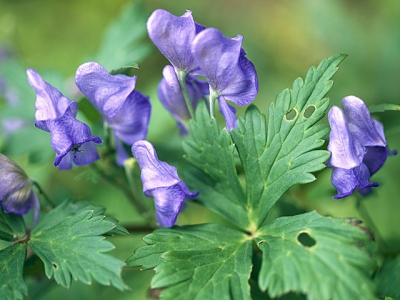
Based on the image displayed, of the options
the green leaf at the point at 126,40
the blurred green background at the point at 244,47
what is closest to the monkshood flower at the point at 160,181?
the blurred green background at the point at 244,47

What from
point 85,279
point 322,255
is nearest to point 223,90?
point 322,255

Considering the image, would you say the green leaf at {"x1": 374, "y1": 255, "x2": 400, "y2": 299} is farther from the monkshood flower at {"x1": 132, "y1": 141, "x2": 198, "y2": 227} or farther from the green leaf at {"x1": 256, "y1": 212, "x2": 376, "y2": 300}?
the monkshood flower at {"x1": 132, "y1": 141, "x2": 198, "y2": 227}

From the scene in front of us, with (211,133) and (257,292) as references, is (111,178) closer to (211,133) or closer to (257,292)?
(211,133)

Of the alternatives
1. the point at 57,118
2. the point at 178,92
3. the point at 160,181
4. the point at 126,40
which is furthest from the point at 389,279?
the point at 126,40

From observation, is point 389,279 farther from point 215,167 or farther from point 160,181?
point 160,181

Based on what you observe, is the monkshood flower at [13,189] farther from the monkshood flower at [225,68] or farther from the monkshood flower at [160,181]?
the monkshood flower at [225,68]

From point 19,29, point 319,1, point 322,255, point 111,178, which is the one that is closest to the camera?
point 322,255

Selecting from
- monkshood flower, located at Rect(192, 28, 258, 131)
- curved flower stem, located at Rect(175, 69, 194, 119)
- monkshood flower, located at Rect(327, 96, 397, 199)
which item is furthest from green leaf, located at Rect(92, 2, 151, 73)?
monkshood flower, located at Rect(327, 96, 397, 199)
